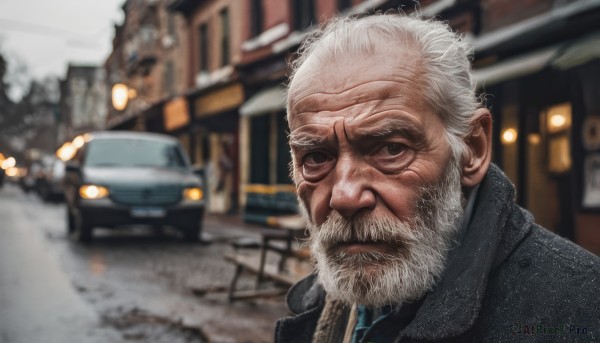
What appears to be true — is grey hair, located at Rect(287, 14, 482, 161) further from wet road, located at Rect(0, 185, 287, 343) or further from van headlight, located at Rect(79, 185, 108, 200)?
van headlight, located at Rect(79, 185, 108, 200)

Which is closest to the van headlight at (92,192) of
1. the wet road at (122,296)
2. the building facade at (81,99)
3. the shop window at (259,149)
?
the wet road at (122,296)

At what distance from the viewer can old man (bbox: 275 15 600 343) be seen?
4.42 ft

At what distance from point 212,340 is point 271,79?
11.5 m

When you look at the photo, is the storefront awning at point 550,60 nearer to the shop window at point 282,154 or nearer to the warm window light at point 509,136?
the warm window light at point 509,136

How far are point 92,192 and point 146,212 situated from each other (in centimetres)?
91

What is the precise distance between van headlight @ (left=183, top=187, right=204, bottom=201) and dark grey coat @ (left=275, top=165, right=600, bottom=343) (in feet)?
30.1

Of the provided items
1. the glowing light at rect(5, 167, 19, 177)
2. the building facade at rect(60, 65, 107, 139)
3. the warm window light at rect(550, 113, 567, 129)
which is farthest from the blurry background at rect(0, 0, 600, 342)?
the glowing light at rect(5, 167, 19, 177)

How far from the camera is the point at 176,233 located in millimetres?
12711

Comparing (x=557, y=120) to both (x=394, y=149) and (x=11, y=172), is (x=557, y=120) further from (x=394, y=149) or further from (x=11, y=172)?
(x=11, y=172)

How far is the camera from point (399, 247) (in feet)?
4.91

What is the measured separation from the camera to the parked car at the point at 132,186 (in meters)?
10.0

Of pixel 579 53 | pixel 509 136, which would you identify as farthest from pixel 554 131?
pixel 579 53

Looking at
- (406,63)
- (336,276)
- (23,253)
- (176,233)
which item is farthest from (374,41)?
(176,233)

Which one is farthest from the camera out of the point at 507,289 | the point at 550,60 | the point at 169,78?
the point at 169,78
